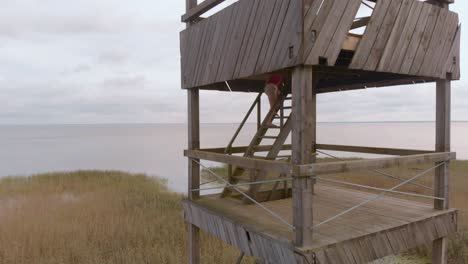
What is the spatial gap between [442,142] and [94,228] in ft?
33.8

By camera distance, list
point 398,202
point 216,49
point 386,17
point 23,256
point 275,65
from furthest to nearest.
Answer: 1. point 23,256
2. point 398,202
3. point 216,49
4. point 386,17
5. point 275,65

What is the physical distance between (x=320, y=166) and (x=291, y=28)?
1662mm

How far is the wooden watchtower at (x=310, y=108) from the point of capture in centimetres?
369

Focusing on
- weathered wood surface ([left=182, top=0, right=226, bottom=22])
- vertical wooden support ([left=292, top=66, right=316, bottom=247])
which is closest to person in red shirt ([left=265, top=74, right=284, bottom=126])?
weathered wood surface ([left=182, top=0, right=226, bottom=22])

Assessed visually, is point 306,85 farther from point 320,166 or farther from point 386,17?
point 386,17

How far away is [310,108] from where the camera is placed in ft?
12.0

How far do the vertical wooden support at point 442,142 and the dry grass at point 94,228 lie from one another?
5158 millimetres

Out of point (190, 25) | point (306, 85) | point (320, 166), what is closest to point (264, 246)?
point (320, 166)

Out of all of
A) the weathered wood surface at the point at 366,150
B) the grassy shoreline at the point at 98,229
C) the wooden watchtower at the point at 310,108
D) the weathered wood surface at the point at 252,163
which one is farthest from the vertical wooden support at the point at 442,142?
the grassy shoreline at the point at 98,229

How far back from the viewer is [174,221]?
11.8 meters

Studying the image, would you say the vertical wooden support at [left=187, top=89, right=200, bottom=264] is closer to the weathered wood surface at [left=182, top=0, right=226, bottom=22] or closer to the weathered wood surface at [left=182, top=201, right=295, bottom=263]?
the weathered wood surface at [left=182, top=201, right=295, bottom=263]

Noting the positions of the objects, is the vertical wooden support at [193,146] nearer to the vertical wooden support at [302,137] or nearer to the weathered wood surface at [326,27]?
the vertical wooden support at [302,137]

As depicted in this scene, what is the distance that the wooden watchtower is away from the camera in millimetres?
3693

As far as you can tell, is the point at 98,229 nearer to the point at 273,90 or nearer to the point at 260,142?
the point at 260,142
